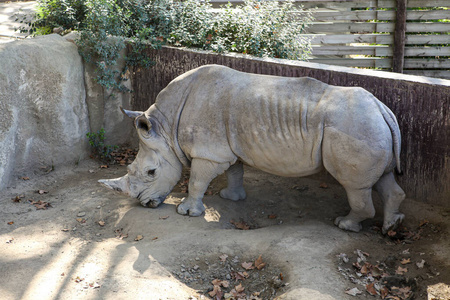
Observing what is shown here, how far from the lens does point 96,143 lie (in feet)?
29.6

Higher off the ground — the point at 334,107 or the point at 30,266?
the point at 334,107

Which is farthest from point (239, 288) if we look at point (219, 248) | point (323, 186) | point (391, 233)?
point (323, 186)

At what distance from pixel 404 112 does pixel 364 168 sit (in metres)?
1.13

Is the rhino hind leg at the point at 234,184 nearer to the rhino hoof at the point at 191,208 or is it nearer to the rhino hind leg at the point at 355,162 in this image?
the rhino hoof at the point at 191,208

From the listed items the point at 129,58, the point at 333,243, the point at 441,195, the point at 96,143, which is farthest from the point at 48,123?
the point at 441,195

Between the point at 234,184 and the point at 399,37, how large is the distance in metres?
5.61

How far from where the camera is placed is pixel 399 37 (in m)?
10.9

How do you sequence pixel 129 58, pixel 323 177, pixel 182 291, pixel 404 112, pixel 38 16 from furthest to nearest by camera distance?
pixel 38 16 → pixel 129 58 → pixel 323 177 → pixel 404 112 → pixel 182 291

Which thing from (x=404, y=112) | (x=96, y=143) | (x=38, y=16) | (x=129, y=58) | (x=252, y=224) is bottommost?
(x=252, y=224)

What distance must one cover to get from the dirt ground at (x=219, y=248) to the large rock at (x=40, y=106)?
60 cm

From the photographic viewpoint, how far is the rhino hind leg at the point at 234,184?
739cm

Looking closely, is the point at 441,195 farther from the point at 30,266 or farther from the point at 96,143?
the point at 96,143

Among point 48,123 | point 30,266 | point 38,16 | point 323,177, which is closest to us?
point 30,266

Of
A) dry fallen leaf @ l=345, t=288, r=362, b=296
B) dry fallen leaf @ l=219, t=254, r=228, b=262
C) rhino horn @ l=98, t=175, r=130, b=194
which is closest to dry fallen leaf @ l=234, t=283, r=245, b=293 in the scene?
dry fallen leaf @ l=219, t=254, r=228, b=262
